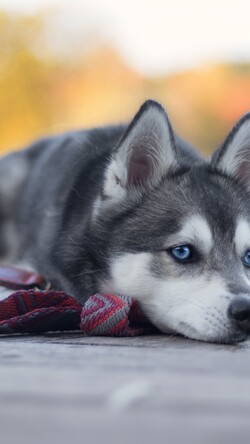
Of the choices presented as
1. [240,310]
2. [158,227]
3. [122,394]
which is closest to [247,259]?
[158,227]

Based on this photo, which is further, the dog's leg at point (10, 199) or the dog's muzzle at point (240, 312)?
the dog's leg at point (10, 199)

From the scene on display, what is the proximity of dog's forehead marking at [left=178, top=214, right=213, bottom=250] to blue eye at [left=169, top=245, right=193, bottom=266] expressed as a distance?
35mm

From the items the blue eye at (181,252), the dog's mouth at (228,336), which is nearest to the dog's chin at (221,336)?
the dog's mouth at (228,336)

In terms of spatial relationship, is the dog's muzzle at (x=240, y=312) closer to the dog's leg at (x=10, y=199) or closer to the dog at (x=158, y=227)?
the dog at (x=158, y=227)

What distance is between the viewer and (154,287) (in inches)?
107

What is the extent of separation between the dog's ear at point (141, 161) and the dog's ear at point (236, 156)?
0.74ft

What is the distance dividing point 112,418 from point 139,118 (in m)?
1.86

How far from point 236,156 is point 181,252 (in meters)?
0.71

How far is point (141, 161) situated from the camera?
3.14 m

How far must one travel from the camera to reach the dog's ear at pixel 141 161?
9.97 ft

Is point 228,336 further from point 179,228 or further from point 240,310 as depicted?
point 179,228

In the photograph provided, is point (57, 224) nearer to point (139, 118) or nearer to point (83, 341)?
point (139, 118)

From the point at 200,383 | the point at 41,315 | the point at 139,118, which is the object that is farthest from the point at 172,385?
the point at 139,118

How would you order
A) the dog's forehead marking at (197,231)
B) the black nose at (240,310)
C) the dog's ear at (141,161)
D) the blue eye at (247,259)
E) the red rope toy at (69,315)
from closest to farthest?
the black nose at (240,310) → the red rope toy at (69,315) → the dog's forehead marking at (197,231) → the blue eye at (247,259) → the dog's ear at (141,161)
